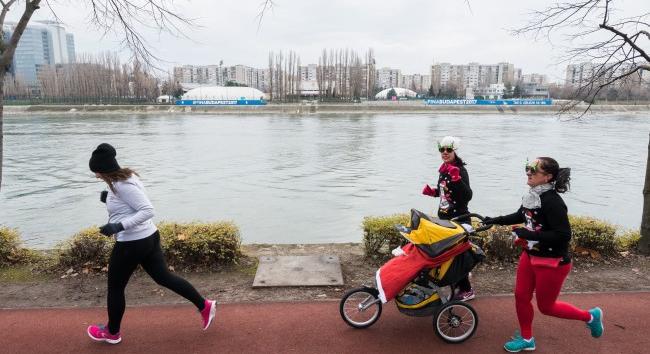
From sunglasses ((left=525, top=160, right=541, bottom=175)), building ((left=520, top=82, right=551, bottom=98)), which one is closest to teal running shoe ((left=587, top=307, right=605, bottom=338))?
sunglasses ((left=525, top=160, right=541, bottom=175))

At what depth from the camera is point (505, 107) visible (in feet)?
255

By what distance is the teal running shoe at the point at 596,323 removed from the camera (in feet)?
12.1

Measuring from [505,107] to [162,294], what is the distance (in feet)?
265

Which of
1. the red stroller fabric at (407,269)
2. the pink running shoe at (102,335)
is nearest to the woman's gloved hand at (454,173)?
the red stroller fabric at (407,269)

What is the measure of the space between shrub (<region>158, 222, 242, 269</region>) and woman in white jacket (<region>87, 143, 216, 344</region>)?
158 cm

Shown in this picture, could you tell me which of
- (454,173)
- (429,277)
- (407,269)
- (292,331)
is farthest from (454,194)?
(292,331)

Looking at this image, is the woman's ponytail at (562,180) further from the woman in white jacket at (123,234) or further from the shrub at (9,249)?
the shrub at (9,249)

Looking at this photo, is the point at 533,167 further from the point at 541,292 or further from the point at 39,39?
the point at 39,39

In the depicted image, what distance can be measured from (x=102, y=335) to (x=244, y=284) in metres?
1.59

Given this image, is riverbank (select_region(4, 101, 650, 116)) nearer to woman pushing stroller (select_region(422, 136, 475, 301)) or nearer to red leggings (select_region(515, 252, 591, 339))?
woman pushing stroller (select_region(422, 136, 475, 301))

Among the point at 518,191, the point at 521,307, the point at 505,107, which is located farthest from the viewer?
the point at 505,107

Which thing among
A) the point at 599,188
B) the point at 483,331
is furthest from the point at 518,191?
the point at 483,331

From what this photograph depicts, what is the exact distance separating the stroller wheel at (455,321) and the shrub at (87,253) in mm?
3757

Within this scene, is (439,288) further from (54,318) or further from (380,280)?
(54,318)
